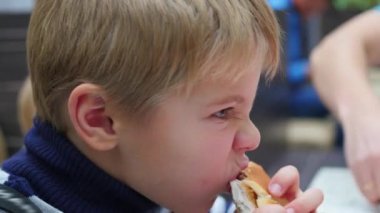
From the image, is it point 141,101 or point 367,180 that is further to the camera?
point 367,180

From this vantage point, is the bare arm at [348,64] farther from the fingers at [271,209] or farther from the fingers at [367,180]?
A: the fingers at [271,209]

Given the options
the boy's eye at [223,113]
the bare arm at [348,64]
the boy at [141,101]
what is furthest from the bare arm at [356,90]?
the boy's eye at [223,113]

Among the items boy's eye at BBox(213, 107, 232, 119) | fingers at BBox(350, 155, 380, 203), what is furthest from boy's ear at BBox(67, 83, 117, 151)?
fingers at BBox(350, 155, 380, 203)

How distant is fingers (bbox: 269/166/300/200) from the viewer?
0.72 m

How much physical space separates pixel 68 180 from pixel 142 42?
6.9 inches

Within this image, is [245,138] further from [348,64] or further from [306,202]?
[348,64]

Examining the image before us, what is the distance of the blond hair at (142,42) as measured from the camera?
58 cm

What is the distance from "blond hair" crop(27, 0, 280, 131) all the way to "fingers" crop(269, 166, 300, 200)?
6.8 inches

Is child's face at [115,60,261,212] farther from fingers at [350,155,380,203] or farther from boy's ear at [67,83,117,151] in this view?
fingers at [350,155,380,203]

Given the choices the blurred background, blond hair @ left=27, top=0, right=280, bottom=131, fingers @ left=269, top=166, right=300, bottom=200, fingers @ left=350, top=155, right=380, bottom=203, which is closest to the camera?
blond hair @ left=27, top=0, right=280, bottom=131

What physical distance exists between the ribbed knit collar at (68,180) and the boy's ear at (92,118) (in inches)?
1.1

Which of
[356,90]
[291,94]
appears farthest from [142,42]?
[291,94]

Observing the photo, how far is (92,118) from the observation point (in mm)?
619

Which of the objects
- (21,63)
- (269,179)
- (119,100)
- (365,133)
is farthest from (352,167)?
(21,63)
